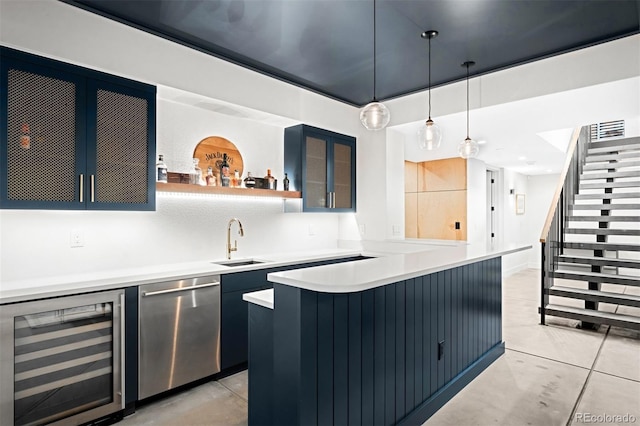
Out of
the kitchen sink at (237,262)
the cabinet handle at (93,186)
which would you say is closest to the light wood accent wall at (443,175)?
the kitchen sink at (237,262)

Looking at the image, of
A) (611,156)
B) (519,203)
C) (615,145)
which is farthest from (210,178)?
(519,203)

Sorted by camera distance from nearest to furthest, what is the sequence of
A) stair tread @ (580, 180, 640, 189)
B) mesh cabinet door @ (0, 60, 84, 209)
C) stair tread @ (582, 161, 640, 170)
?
mesh cabinet door @ (0, 60, 84, 209) → stair tread @ (580, 180, 640, 189) → stair tread @ (582, 161, 640, 170)

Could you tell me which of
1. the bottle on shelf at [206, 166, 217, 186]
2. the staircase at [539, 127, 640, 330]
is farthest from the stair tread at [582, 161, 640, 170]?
the bottle on shelf at [206, 166, 217, 186]

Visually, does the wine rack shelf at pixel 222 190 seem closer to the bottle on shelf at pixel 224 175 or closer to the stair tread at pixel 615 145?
the bottle on shelf at pixel 224 175

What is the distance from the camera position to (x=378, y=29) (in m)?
2.78

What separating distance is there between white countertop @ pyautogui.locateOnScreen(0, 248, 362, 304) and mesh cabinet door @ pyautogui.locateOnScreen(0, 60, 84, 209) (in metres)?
0.49

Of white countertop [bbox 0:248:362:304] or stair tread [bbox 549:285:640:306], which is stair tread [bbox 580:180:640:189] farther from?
white countertop [bbox 0:248:362:304]

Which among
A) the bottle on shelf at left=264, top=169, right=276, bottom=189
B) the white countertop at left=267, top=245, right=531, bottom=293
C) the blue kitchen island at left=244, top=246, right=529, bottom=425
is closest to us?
the white countertop at left=267, top=245, right=531, bottom=293

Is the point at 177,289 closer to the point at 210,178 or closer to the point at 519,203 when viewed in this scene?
the point at 210,178

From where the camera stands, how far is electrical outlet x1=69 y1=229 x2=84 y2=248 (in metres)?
2.71

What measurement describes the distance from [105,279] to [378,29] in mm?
2634

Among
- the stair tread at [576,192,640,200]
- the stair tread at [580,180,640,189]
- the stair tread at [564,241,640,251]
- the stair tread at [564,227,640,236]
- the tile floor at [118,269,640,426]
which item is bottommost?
the tile floor at [118,269,640,426]

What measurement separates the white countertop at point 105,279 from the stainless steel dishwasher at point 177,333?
0.06 metres

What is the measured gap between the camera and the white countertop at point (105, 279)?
2096 millimetres
